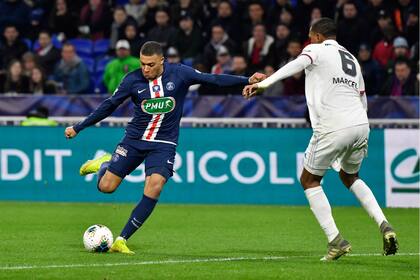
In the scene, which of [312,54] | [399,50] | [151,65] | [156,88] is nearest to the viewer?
[312,54]

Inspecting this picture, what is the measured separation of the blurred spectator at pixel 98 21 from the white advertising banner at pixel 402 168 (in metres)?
8.05

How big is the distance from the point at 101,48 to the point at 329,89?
12842 millimetres

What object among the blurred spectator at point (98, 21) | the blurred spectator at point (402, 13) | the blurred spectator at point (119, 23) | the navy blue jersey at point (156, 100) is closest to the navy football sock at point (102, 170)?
the navy blue jersey at point (156, 100)

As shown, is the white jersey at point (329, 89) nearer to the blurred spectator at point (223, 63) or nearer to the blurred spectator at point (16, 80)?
the blurred spectator at point (223, 63)

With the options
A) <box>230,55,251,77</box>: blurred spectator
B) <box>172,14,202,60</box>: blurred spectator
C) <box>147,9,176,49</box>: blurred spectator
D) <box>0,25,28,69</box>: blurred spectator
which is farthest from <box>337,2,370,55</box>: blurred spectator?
<box>0,25,28,69</box>: blurred spectator

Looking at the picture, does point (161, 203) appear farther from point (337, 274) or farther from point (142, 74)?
point (337, 274)

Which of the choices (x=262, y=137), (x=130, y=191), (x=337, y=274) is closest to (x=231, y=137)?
(x=262, y=137)

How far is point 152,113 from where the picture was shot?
12.3 metres

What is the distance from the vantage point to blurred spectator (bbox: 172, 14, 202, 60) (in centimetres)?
2238

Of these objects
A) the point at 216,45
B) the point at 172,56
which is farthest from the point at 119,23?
the point at 172,56

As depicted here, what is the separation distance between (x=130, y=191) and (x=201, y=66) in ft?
11.6

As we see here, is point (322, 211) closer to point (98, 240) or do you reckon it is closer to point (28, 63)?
point (98, 240)

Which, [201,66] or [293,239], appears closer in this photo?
[293,239]

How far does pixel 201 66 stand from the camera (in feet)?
69.2
